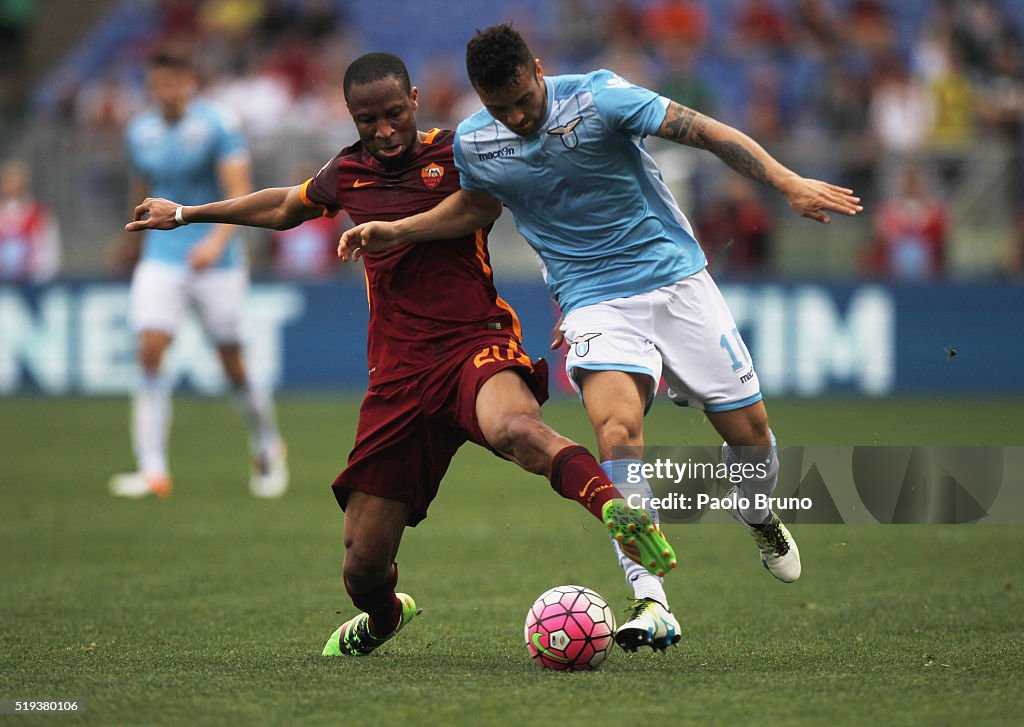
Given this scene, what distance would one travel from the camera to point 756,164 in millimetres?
5566

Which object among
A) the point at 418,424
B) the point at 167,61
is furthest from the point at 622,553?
the point at 167,61

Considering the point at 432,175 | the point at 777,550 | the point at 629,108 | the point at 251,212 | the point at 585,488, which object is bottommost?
the point at 777,550

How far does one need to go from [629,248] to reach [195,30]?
17.8 m

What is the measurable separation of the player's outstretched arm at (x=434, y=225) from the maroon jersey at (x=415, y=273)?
12cm

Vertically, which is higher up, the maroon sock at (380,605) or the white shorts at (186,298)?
the white shorts at (186,298)

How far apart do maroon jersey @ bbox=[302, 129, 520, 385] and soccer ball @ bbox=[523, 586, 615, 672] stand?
3.57ft

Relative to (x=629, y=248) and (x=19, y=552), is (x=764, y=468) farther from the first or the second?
(x=19, y=552)

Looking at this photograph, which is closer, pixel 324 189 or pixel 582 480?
pixel 582 480

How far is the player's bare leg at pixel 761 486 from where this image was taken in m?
6.42

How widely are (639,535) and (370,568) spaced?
1352 mm

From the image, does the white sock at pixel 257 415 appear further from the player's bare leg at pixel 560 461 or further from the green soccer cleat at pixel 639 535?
the green soccer cleat at pixel 639 535

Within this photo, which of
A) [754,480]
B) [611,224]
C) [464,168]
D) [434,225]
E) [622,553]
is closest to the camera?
[622,553]

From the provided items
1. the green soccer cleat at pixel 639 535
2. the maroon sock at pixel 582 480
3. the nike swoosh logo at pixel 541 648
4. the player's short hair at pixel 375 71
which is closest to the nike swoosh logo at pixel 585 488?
the maroon sock at pixel 582 480

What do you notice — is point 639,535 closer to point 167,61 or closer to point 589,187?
point 589,187
